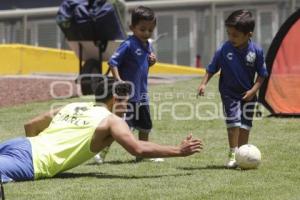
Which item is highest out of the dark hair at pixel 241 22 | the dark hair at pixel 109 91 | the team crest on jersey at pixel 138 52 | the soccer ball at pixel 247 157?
the dark hair at pixel 241 22

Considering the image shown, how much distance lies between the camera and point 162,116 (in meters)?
11.8

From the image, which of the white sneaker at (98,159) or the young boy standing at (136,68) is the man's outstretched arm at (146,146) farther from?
the young boy standing at (136,68)

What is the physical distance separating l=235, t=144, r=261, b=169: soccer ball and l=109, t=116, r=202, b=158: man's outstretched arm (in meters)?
0.83

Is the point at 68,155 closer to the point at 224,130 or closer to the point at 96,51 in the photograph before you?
the point at 224,130

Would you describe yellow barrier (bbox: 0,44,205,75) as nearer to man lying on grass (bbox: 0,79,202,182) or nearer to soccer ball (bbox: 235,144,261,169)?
soccer ball (bbox: 235,144,261,169)

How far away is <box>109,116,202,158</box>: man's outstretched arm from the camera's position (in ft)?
21.2

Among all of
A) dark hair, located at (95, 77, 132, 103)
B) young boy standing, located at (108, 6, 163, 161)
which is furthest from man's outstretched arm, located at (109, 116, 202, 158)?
young boy standing, located at (108, 6, 163, 161)

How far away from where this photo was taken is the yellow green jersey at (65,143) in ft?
22.0

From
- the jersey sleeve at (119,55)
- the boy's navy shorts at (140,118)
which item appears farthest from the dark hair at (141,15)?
the boy's navy shorts at (140,118)

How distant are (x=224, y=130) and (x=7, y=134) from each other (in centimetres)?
274

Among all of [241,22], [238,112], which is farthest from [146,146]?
[241,22]

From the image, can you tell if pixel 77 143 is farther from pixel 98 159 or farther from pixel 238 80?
pixel 238 80

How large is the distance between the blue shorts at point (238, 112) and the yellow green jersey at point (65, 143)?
134 cm

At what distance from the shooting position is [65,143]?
266 inches
